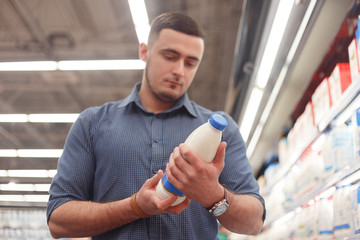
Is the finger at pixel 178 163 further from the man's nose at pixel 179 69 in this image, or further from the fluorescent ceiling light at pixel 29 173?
the fluorescent ceiling light at pixel 29 173

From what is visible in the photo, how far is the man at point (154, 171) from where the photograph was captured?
1121 mm

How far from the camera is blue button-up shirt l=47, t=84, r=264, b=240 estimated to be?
4.27 ft

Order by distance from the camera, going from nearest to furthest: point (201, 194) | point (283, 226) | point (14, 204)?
point (201, 194) < point (283, 226) < point (14, 204)

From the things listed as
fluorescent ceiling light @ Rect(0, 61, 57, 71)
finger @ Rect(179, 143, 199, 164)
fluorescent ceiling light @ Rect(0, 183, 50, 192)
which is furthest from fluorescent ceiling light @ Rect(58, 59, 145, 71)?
fluorescent ceiling light @ Rect(0, 183, 50, 192)

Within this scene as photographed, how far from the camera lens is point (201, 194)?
3.50 feet

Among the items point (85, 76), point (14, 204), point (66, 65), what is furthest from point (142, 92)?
point (85, 76)

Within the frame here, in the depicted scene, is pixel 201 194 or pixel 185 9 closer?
pixel 201 194

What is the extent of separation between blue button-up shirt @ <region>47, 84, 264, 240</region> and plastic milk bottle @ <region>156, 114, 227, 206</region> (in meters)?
0.25

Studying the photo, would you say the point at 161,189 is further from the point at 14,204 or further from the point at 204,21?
the point at 204,21

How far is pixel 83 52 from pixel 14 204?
432cm

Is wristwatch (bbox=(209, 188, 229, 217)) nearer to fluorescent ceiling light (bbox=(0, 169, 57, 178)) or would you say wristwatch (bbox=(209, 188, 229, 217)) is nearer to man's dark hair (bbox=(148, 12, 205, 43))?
man's dark hair (bbox=(148, 12, 205, 43))

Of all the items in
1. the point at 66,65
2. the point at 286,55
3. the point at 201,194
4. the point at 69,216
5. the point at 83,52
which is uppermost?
the point at 83,52

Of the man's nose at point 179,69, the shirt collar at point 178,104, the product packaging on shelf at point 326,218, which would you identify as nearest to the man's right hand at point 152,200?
the shirt collar at point 178,104

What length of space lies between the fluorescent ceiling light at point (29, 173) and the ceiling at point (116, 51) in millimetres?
964
